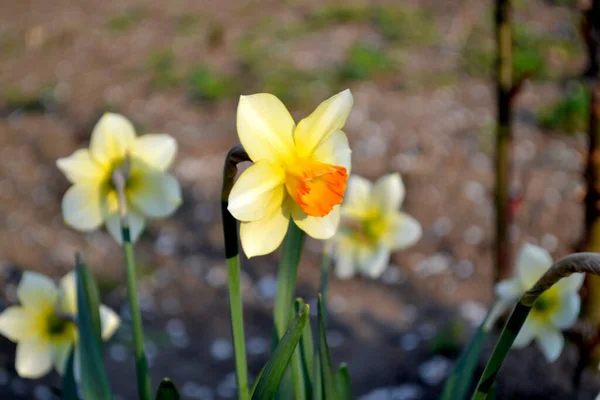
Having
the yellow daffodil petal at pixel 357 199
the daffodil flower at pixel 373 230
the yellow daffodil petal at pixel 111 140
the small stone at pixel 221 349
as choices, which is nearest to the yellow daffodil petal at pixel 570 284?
the daffodil flower at pixel 373 230

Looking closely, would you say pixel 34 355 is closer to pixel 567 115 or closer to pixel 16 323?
pixel 16 323

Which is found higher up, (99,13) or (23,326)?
(99,13)

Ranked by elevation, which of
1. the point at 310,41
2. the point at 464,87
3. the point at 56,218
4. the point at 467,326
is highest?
the point at 310,41

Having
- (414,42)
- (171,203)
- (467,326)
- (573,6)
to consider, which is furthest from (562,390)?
(573,6)

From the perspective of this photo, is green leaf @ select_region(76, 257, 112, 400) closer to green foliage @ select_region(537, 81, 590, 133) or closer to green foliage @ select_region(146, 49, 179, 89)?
green foliage @ select_region(537, 81, 590, 133)

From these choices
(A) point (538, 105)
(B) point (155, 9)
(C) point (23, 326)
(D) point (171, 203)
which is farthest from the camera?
(B) point (155, 9)

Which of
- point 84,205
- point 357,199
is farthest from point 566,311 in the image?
point 84,205

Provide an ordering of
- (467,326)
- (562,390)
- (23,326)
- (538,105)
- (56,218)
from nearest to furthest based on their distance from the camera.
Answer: (23,326), (562,390), (467,326), (56,218), (538,105)

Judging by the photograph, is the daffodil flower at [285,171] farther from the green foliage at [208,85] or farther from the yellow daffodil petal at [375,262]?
the green foliage at [208,85]

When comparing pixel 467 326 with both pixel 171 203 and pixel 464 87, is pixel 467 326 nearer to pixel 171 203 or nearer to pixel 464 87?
pixel 171 203
